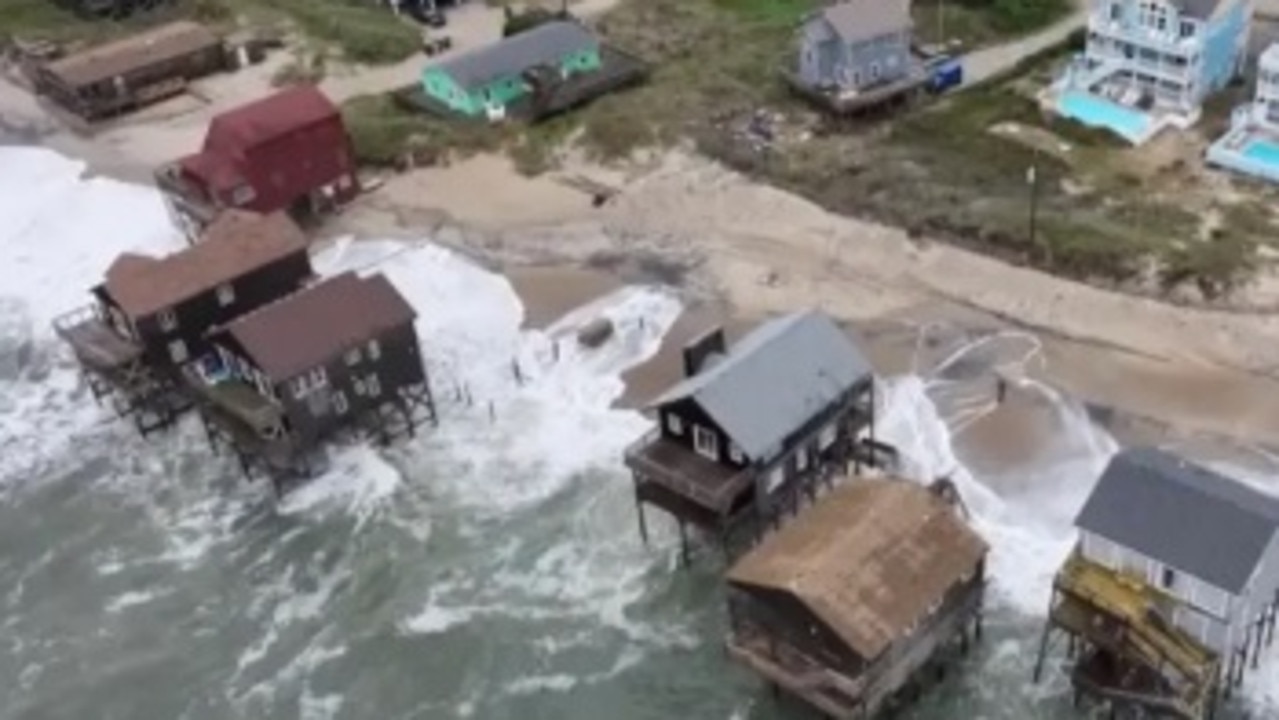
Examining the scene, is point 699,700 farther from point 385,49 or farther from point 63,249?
point 385,49

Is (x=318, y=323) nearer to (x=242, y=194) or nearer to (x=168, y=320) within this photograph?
(x=168, y=320)

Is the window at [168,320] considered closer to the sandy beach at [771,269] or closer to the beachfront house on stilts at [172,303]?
the beachfront house on stilts at [172,303]

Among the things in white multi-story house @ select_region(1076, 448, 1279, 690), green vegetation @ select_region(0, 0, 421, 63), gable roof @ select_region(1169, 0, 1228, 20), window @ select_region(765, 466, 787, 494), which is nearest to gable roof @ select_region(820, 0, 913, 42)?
gable roof @ select_region(1169, 0, 1228, 20)

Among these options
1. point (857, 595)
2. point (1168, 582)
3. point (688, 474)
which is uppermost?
point (688, 474)

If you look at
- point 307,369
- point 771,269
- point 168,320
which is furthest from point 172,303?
point 771,269

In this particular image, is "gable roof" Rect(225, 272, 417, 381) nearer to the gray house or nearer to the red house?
the red house

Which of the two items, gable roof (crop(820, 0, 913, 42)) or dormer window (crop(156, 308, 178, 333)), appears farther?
gable roof (crop(820, 0, 913, 42))

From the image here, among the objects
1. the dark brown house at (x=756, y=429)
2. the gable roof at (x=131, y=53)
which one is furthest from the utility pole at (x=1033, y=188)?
the gable roof at (x=131, y=53)
